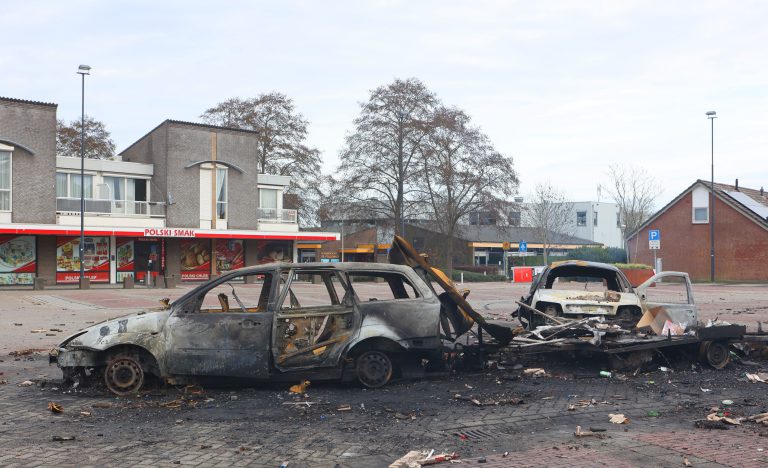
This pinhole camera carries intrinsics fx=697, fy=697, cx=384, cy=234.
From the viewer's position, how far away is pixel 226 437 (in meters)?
5.91

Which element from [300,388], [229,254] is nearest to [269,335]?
[300,388]

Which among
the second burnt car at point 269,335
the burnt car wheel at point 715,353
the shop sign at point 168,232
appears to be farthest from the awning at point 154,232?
the burnt car wheel at point 715,353

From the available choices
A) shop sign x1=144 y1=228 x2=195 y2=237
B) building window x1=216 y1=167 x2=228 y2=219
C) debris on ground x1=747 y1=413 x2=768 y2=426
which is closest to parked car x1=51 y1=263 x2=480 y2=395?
debris on ground x1=747 y1=413 x2=768 y2=426

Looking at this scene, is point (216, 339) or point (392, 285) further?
point (392, 285)

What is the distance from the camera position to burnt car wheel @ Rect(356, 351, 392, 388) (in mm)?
8000

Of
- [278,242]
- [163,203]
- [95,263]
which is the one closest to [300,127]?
[278,242]

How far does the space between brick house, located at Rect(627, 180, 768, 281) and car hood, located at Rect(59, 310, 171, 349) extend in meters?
45.6

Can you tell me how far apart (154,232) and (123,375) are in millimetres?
31463

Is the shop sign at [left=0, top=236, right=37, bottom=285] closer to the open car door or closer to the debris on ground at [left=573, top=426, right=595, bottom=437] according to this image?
the open car door

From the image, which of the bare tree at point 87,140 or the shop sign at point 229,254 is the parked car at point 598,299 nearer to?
the shop sign at point 229,254

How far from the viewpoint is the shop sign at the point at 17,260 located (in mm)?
33969

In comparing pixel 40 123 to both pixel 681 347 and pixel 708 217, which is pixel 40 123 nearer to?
pixel 681 347

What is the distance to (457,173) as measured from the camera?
47219 mm

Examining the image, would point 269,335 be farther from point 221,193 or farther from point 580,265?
point 221,193
